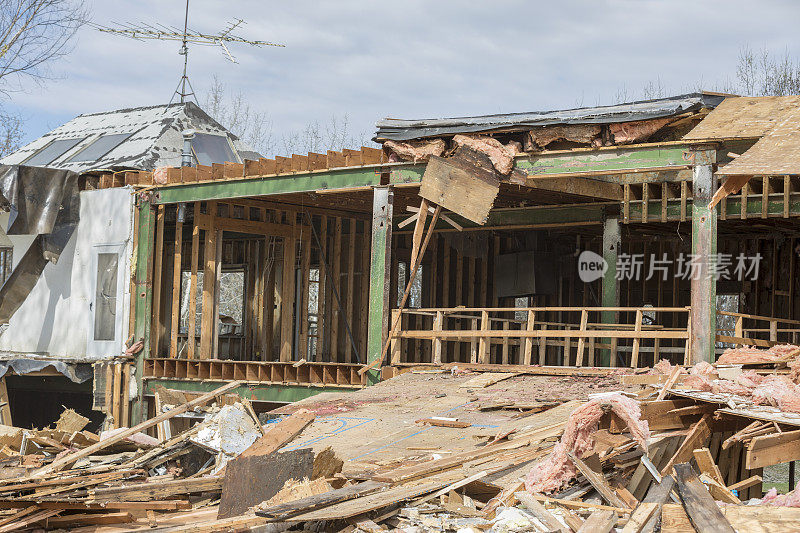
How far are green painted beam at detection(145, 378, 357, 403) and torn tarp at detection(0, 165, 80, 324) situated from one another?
482 centimetres

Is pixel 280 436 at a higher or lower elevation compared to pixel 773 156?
lower

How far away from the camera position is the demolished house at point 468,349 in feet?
28.1

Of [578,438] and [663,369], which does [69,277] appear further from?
[578,438]

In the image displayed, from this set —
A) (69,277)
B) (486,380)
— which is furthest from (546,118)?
(69,277)

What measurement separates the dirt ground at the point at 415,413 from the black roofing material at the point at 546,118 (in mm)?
4118

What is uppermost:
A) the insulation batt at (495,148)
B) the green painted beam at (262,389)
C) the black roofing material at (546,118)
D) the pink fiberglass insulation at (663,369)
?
the black roofing material at (546,118)

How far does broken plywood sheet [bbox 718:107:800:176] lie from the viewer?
11.2 metres

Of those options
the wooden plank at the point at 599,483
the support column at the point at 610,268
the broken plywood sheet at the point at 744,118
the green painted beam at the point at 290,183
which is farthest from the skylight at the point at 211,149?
the wooden plank at the point at 599,483

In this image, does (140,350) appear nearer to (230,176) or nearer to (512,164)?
(230,176)

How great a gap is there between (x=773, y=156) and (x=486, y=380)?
5423mm

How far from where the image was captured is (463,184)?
52.5 ft

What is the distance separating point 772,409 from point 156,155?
60.6 ft

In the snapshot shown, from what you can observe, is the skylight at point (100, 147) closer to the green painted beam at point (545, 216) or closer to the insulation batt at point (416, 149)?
the green painted beam at point (545, 216)

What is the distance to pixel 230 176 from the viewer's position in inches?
756
